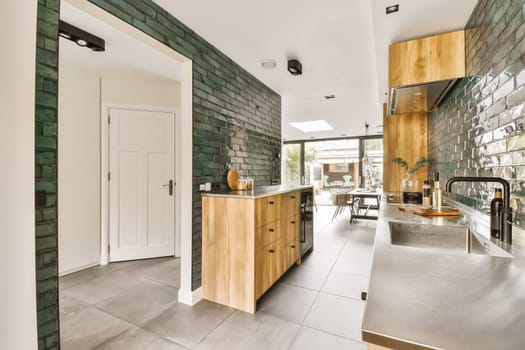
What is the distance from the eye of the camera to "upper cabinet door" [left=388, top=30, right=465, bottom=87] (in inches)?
72.5

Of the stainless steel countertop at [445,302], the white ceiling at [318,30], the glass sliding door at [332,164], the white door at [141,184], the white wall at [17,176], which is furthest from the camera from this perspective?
the glass sliding door at [332,164]

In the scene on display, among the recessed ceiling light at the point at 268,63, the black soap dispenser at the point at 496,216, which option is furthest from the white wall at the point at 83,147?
the black soap dispenser at the point at 496,216

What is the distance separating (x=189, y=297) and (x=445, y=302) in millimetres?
2129

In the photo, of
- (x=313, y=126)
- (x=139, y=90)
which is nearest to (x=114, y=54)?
(x=139, y=90)

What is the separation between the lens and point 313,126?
6.66 meters

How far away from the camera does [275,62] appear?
2.87m

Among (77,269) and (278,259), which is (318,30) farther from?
(77,269)

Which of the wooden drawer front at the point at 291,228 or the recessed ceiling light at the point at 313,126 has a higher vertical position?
the recessed ceiling light at the point at 313,126

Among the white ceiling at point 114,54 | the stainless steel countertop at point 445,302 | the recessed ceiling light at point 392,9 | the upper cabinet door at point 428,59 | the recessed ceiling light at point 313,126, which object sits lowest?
the stainless steel countertop at point 445,302

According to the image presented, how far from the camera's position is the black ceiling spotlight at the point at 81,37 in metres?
2.12

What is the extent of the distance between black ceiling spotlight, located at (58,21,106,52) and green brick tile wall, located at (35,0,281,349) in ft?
2.71

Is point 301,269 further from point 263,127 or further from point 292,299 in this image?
point 263,127

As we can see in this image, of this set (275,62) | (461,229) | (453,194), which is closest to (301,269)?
(453,194)

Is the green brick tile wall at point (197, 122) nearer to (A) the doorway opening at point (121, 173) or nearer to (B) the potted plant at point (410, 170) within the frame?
(A) the doorway opening at point (121, 173)
